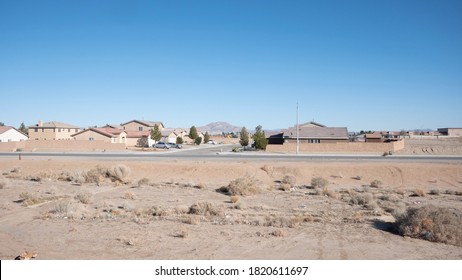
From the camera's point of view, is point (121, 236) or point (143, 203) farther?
point (143, 203)

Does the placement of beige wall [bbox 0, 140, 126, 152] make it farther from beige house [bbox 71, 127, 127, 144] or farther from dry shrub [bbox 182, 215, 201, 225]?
dry shrub [bbox 182, 215, 201, 225]

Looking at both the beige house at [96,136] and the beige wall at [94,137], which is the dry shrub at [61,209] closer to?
the beige house at [96,136]

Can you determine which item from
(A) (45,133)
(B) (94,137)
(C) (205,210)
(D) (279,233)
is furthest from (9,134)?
(D) (279,233)

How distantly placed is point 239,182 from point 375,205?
8.71 m

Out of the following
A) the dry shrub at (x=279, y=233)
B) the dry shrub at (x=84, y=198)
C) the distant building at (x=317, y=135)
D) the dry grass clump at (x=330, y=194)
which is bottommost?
the dry grass clump at (x=330, y=194)

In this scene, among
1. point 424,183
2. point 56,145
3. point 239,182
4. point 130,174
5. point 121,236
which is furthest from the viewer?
point 56,145

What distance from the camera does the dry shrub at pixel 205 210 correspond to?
1735 centimetres

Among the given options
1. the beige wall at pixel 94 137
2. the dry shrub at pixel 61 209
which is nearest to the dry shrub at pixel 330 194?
the dry shrub at pixel 61 209

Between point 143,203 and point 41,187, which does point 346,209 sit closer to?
point 143,203

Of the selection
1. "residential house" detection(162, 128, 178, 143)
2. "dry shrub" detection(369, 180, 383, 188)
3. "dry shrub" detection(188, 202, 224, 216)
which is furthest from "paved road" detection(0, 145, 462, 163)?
"residential house" detection(162, 128, 178, 143)

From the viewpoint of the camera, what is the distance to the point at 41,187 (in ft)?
87.4

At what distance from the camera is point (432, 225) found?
13039 millimetres

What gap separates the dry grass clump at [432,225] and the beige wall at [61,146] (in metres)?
55.3
